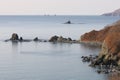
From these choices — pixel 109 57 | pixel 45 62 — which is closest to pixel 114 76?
pixel 109 57

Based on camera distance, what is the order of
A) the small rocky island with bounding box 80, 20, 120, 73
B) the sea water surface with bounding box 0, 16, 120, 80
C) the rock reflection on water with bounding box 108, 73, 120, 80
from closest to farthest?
the rock reflection on water with bounding box 108, 73, 120, 80 < the sea water surface with bounding box 0, 16, 120, 80 < the small rocky island with bounding box 80, 20, 120, 73

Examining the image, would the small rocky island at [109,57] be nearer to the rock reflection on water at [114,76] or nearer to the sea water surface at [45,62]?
the sea water surface at [45,62]

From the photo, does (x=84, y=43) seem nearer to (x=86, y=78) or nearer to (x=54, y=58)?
(x=54, y=58)

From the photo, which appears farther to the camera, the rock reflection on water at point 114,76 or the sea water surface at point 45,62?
the sea water surface at point 45,62

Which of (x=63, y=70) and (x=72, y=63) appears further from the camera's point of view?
(x=72, y=63)

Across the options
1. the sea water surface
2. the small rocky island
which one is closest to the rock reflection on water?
the sea water surface

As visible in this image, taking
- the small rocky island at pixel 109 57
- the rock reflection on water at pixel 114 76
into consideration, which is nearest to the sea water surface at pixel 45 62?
the rock reflection on water at pixel 114 76

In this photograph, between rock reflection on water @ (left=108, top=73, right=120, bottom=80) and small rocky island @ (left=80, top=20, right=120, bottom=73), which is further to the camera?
small rocky island @ (left=80, top=20, right=120, bottom=73)

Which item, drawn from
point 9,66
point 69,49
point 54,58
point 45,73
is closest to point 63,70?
point 45,73

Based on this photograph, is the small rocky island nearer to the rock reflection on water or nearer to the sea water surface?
the sea water surface

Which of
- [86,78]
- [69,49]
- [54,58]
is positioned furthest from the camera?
[69,49]

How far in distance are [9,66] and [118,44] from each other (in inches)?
707

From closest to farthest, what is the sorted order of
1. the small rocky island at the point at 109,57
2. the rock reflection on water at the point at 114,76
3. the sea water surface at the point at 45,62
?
1. the rock reflection on water at the point at 114,76
2. the sea water surface at the point at 45,62
3. the small rocky island at the point at 109,57

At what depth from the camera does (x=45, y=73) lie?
226ft
